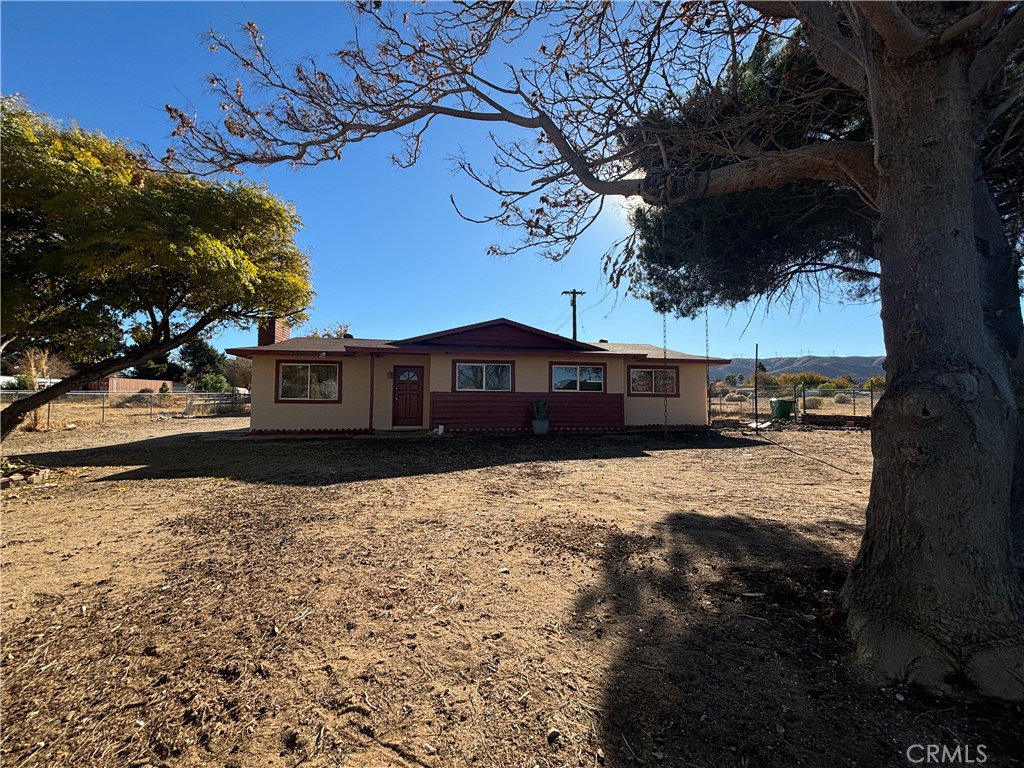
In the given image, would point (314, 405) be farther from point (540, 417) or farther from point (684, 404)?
point (684, 404)

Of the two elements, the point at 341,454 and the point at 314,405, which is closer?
the point at 341,454

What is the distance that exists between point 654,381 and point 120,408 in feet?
94.2

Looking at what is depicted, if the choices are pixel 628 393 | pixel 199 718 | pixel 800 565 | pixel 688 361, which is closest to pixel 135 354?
pixel 199 718

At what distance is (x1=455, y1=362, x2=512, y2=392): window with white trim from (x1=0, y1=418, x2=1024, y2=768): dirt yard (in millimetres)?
7402

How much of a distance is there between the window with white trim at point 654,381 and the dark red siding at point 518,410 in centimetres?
102

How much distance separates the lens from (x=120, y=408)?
23.5 metres

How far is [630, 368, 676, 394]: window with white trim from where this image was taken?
1456 centimetres

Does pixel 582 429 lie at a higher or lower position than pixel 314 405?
lower

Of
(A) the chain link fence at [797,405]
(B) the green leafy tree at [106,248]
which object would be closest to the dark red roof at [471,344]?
(B) the green leafy tree at [106,248]

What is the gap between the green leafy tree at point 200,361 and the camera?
130 ft

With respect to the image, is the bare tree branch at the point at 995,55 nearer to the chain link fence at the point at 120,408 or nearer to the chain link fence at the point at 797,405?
the chain link fence at the point at 797,405

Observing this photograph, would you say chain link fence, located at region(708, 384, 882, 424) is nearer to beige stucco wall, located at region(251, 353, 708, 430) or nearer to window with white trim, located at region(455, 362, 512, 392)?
beige stucco wall, located at region(251, 353, 708, 430)

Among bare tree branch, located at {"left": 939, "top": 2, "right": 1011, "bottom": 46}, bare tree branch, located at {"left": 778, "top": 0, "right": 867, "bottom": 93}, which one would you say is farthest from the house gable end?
bare tree branch, located at {"left": 939, "top": 2, "right": 1011, "bottom": 46}

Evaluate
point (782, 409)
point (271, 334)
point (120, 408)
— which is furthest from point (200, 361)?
Answer: point (782, 409)
